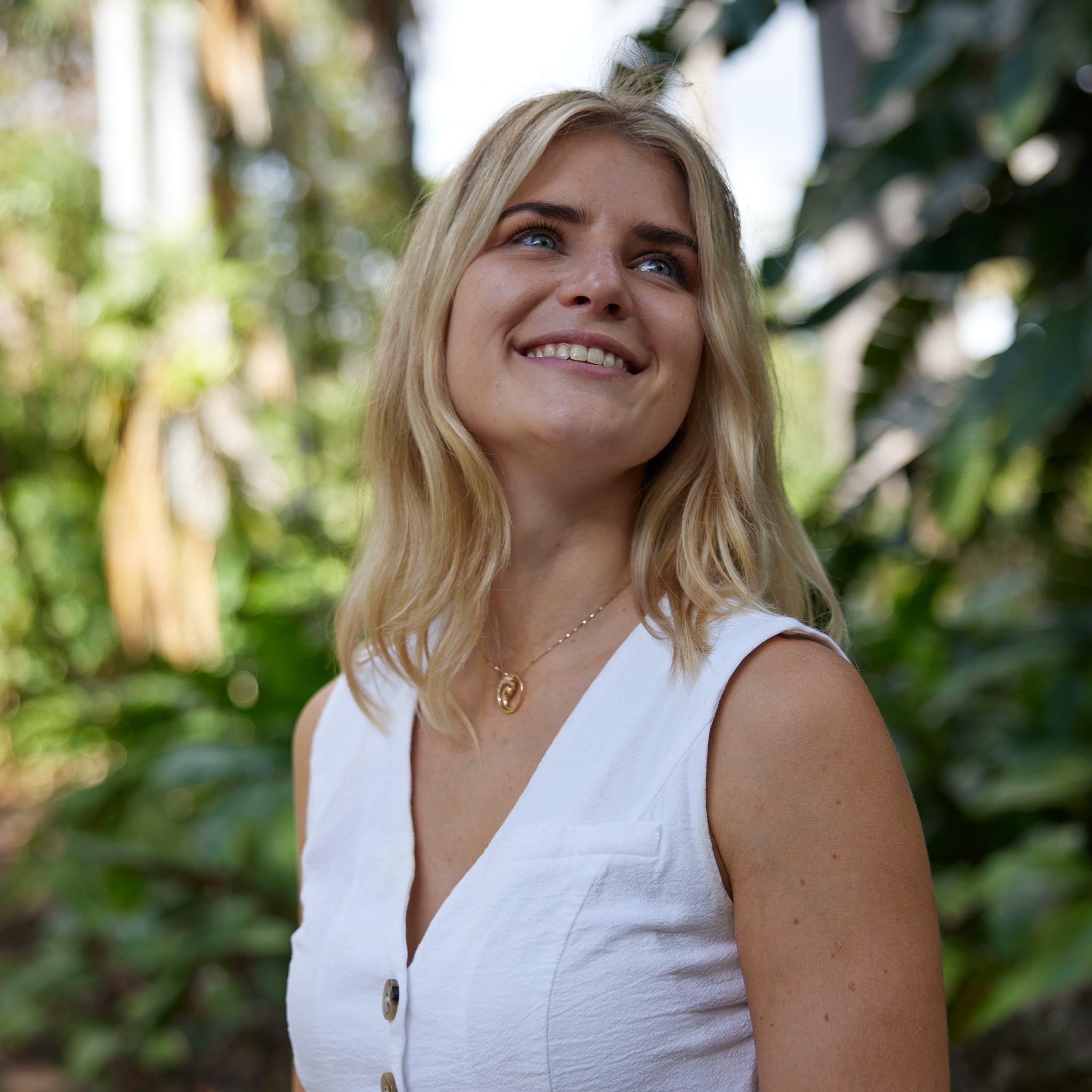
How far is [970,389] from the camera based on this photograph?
11.6 feet

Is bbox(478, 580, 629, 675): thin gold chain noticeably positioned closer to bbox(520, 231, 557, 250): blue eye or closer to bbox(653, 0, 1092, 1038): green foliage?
bbox(520, 231, 557, 250): blue eye

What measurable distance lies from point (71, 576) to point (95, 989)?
5.98 metres

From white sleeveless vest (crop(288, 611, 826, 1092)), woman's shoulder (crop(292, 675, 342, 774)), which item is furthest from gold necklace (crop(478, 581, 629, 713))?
woman's shoulder (crop(292, 675, 342, 774))

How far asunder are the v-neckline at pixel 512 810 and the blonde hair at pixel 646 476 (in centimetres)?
7

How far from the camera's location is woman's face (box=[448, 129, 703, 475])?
141 centimetres

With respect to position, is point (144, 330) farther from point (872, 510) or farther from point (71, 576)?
point (872, 510)

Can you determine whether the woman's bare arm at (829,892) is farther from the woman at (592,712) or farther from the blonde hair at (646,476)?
the blonde hair at (646,476)

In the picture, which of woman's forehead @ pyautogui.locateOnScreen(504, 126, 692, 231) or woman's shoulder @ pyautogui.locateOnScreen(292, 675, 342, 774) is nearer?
woman's forehead @ pyautogui.locateOnScreen(504, 126, 692, 231)

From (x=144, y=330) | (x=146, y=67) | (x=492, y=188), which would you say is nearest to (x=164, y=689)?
(x=144, y=330)

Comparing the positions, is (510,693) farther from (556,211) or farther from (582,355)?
(556,211)

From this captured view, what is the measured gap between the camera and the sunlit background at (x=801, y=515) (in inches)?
128

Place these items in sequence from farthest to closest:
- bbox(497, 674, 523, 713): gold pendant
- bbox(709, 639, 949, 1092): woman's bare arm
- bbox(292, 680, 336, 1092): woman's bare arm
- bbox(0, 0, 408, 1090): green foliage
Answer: bbox(0, 0, 408, 1090): green foliage → bbox(292, 680, 336, 1092): woman's bare arm → bbox(497, 674, 523, 713): gold pendant → bbox(709, 639, 949, 1092): woman's bare arm

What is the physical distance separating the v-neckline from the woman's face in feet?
0.89

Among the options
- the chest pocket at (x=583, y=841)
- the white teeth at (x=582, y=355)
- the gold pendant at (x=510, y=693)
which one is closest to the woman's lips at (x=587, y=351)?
the white teeth at (x=582, y=355)
